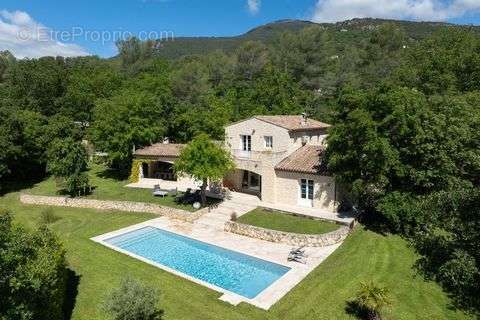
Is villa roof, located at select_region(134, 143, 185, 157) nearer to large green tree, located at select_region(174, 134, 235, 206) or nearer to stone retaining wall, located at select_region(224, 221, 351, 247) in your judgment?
large green tree, located at select_region(174, 134, 235, 206)

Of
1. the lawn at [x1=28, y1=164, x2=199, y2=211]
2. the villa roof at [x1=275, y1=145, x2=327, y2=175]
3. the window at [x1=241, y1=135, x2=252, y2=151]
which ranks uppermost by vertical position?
the window at [x1=241, y1=135, x2=252, y2=151]

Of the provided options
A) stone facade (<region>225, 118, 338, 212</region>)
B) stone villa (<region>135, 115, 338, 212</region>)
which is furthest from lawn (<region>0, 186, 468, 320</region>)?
stone villa (<region>135, 115, 338, 212</region>)

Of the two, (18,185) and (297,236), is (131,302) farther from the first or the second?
(18,185)

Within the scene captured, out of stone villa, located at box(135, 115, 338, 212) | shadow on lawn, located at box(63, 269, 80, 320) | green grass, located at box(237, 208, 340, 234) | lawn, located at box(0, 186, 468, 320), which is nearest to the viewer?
shadow on lawn, located at box(63, 269, 80, 320)

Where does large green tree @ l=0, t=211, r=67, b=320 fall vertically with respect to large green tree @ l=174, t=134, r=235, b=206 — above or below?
below

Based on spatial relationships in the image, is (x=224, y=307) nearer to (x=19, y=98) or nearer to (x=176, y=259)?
(x=176, y=259)

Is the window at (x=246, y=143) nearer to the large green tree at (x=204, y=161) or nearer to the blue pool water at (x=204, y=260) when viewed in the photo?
the large green tree at (x=204, y=161)

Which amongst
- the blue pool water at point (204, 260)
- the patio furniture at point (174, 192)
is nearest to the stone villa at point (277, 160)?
the patio furniture at point (174, 192)
